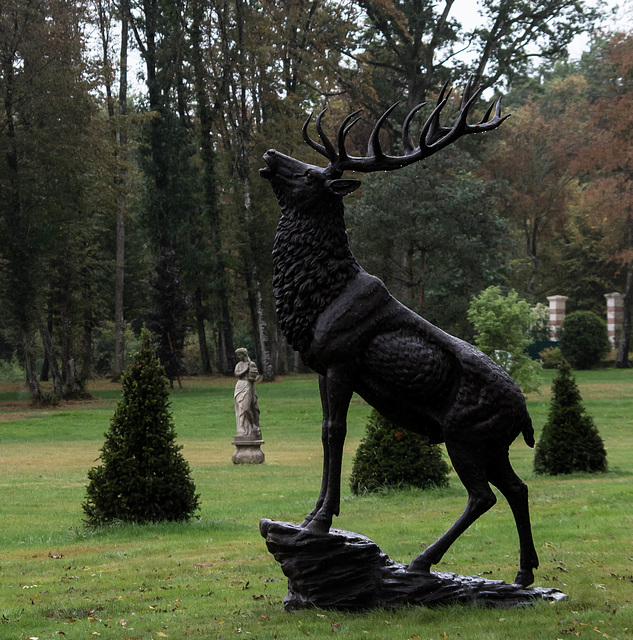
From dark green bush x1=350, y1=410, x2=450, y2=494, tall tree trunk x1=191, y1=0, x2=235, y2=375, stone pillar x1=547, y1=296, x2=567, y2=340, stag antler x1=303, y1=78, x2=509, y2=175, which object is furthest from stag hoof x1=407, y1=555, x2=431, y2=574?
stone pillar x1=547, y1=296, x2=567, y2=340

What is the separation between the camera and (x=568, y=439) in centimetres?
1452

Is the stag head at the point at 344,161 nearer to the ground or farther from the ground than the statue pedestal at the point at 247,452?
farther from the ground

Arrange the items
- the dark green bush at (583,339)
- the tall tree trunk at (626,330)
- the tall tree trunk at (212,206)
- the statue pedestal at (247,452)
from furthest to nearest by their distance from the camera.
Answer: the tall tree trunk at (626,330), the dark green bush at (583,339), the tall tree trunk at (212,206), the statue pedestal at (247,452)

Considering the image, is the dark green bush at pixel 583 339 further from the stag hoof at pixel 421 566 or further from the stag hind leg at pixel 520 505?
the stag hoof at pixel 421 566

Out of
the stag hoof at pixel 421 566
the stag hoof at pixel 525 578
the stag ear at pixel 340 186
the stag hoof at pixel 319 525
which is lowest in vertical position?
the stag hoof at pixel 525 578

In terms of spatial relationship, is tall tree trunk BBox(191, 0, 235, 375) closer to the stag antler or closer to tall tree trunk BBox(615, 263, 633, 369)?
tall tree trunk BBox(615, 263, 633, 369)

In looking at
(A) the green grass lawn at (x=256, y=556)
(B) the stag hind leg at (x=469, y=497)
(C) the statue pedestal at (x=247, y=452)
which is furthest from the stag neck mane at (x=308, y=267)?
(C) the statue pedestal at (x=247, y=452)

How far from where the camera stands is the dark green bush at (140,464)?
1070 centimetres

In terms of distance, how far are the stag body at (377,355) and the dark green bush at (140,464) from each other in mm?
5176

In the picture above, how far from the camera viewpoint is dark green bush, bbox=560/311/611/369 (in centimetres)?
4422

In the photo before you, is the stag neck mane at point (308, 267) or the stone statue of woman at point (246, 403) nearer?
the stag neck mane at point (308, 267)

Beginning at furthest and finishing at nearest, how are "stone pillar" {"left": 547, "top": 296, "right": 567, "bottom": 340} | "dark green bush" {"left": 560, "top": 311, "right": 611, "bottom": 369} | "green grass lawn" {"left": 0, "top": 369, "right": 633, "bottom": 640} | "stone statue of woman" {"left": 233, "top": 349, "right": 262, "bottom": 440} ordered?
"stone pillar" {"left": 547, "top": 296, "right": 567, "bottom": 340}
"dark green bush" {"left": 560, "top": 311, "right": 611, "bottom": 369}
"stone statue of woman" {"left": 233, "top": 349, "right": 262, "bottom": 440}
"green grass lawn" {"left": 0, "top": 369, "right": 633, "bottom": 640}

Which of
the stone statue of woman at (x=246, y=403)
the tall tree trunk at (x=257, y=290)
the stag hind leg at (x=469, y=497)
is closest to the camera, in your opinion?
the stag hind leg at (x=469, y=497)

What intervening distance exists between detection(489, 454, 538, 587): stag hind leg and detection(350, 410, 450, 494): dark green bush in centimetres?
681
